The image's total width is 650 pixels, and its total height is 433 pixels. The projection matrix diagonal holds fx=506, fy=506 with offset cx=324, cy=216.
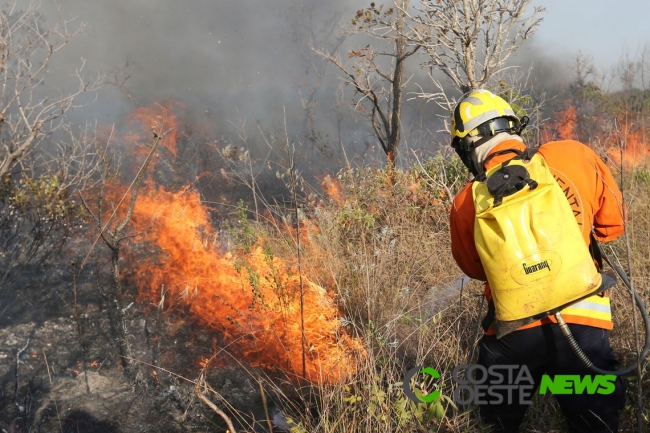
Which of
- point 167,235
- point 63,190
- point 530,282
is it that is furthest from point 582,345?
point 63,190

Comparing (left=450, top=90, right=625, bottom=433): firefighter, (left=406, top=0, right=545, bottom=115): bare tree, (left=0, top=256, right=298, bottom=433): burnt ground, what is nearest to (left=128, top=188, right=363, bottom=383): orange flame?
(left=0, top=256, right=298, bottom=433): burnt ground

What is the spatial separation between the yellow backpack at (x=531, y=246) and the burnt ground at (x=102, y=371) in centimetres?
222

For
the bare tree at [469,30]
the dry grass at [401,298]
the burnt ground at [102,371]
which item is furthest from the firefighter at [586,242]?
the bare tree at [469,30]

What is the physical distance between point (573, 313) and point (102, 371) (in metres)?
4.16

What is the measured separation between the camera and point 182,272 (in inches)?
224

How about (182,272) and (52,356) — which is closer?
(52,356)

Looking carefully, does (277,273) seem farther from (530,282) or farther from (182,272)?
(530,282)

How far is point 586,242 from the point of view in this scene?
208 centimetres

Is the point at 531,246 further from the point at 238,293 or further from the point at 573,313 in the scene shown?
the point at 238,293

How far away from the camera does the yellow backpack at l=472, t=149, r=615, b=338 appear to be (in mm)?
1788

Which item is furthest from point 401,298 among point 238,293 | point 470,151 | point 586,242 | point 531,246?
point 531,246

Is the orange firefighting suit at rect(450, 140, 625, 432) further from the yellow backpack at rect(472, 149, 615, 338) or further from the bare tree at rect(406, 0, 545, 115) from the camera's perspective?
the bare tree at rect(406, 0, 545, 115)

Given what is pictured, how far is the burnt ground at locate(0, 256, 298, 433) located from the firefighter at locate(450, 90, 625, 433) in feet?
6.54

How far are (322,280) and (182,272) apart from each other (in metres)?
1.82
